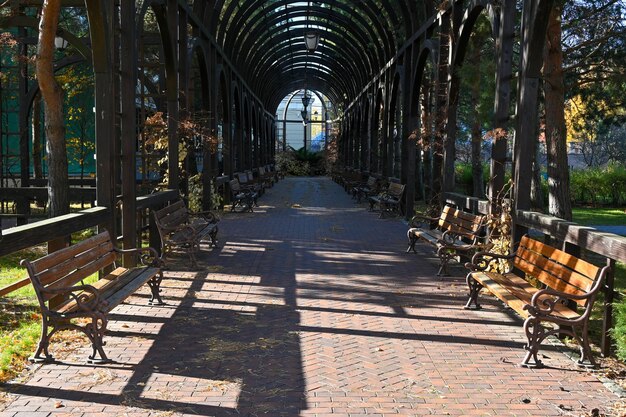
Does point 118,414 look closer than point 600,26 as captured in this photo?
Yes

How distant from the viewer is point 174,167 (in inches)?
428

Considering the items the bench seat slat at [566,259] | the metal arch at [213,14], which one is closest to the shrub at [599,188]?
the metal arch at [213,14]

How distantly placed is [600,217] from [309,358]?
17.1m

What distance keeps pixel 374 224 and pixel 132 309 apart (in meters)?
9.15

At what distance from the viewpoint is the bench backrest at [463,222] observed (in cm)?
841

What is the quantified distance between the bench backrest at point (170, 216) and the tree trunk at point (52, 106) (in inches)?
48.6

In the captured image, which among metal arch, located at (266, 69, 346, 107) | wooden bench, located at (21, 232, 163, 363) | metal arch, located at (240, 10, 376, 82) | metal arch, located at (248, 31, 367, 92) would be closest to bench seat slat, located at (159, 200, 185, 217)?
wooden bench, located at (21, 232, 163, 363)

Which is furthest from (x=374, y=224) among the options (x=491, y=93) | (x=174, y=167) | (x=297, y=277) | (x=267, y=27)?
(x=267, y=27)

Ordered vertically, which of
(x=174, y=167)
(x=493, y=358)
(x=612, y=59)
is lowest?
(x=493, y=358)

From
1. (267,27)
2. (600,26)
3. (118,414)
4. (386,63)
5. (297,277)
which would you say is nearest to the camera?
(118,414)

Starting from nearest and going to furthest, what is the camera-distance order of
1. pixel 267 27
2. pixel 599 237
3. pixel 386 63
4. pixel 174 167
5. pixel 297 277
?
1. pixel 599 237
2. pixel 297 277
3. pixel 174 167
4. pixel 386 63
5. pixel 267 27

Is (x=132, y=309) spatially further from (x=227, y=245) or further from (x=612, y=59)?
(x=612, y=59)

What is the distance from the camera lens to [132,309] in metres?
6.50

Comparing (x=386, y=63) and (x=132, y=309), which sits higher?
(x=386, y=63)
